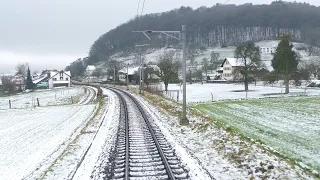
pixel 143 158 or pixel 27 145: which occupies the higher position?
pixel 143 158

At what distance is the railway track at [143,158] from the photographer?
10.4 metres

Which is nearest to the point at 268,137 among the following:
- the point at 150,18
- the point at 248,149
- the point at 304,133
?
the point at 304,133

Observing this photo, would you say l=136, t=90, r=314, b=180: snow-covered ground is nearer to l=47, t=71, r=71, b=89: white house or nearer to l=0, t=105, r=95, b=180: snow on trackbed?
l=0, t=105, r=95, b=180: snow on trackbed

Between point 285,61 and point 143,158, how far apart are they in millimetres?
51775

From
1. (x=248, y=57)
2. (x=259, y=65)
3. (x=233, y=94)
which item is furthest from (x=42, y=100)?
(x=259, y=65)

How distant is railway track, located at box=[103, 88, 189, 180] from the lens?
1037cm

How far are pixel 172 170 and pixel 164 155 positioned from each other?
1.89 metres

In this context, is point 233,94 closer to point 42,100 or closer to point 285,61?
point 285,61

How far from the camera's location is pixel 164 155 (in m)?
12.6

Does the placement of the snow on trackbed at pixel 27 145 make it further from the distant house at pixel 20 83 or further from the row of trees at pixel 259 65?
the distant house at pixel 20 83

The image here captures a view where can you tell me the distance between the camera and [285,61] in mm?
58250

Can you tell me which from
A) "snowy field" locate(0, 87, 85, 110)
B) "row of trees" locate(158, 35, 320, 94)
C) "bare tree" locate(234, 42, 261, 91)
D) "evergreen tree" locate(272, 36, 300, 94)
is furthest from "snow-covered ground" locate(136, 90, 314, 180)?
"bare tree" locate(234, 42, 261, 91)

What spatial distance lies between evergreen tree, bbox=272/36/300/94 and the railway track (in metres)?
46.0

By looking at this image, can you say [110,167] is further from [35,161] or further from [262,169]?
[262,169]
